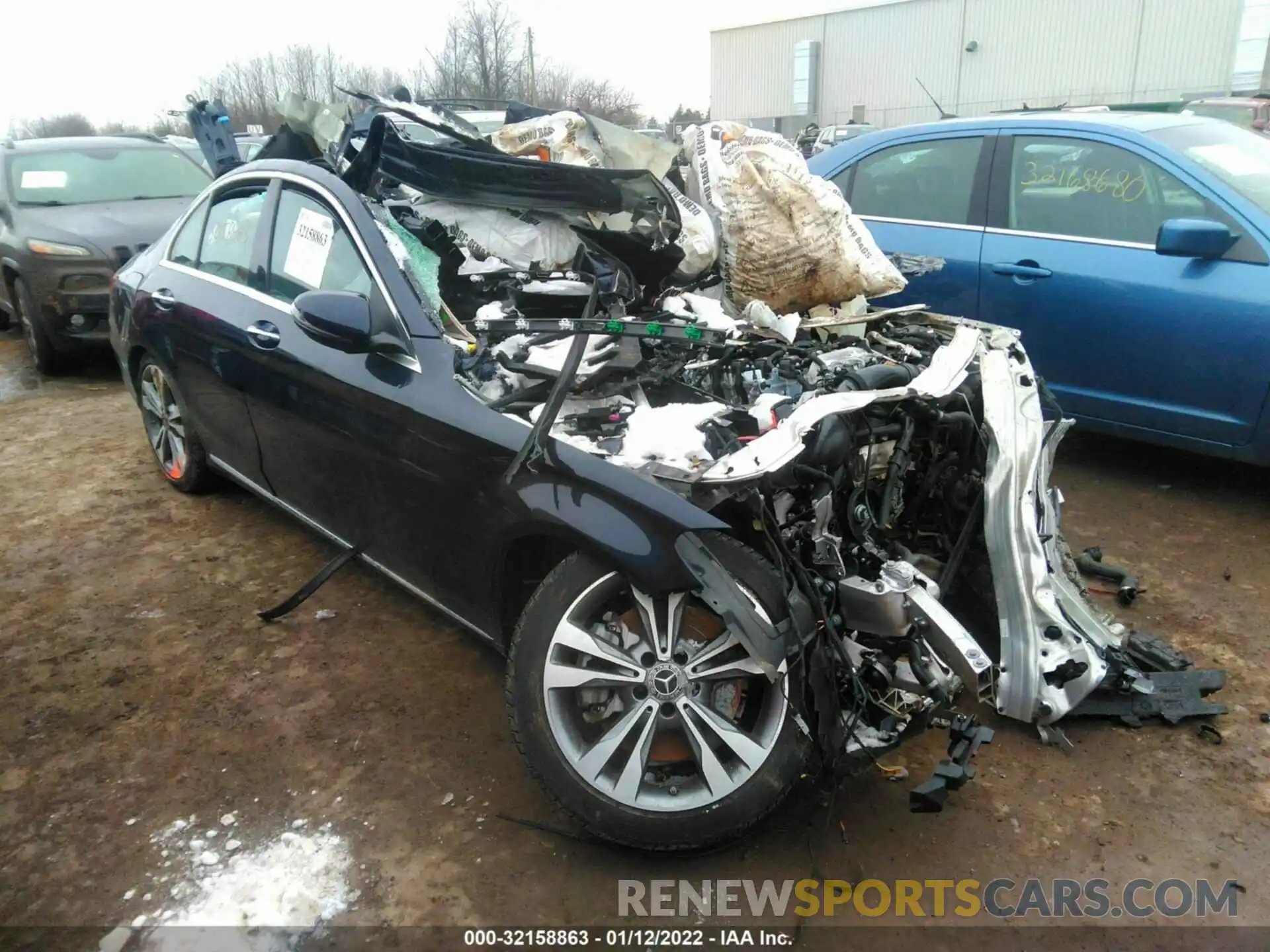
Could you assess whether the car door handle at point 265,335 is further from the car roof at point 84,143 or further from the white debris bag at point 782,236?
the car roof at point 84,143

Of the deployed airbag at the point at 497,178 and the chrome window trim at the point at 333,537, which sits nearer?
the chrome window trim at the point at 333,537

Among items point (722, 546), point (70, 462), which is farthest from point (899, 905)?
point (70, 462)

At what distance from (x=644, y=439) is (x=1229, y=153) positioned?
3.64 metres

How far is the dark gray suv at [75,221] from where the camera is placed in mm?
6914

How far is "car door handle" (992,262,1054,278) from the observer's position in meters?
4.48

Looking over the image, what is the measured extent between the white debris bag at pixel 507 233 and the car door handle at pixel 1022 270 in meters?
2.25

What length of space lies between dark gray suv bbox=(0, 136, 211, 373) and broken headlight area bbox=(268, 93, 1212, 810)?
394 centimetres

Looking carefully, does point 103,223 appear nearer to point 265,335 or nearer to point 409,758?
point 265,335

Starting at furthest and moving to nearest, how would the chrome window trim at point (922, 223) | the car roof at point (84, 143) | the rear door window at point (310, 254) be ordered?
the car roof at point (84, 143)
the chrome window trim at point (922, 223)
the rear door window at point (310, 254)

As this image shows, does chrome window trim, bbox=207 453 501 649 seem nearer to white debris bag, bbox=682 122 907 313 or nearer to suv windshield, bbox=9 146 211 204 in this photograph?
white debris bag, bbox=682 122 907 313

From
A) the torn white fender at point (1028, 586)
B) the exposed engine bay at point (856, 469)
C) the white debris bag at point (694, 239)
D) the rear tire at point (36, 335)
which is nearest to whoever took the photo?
the exposed engine bay at point (856, 469)

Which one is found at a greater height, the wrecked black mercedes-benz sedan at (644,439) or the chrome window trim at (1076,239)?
the chrome window trim at (1076,239)

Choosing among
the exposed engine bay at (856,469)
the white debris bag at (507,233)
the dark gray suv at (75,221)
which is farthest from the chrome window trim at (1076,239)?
the dark gray suv at (75,221)

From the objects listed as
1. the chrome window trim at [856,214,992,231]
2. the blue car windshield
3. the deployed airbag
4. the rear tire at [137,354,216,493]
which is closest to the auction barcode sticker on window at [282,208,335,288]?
the deployed airbag
